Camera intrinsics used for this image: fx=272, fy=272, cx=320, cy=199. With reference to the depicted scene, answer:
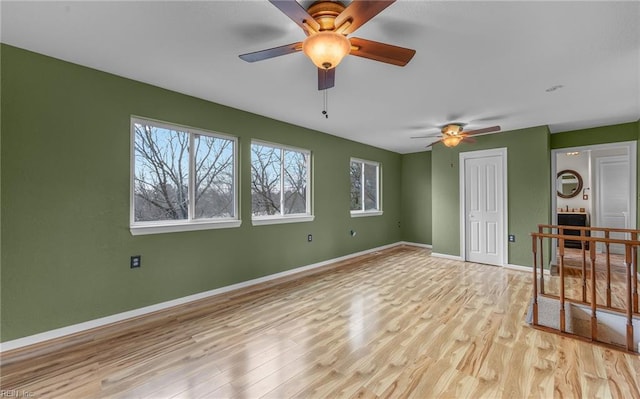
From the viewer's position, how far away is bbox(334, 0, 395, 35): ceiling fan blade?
1374 mm

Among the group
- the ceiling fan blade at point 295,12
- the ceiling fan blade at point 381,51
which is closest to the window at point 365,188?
the ceiling fan blade at point 381,51

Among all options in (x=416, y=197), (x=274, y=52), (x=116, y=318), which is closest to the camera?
(x=274, y=52)

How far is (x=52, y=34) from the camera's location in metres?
2.09

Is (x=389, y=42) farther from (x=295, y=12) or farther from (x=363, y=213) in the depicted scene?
(x=363, y=213)

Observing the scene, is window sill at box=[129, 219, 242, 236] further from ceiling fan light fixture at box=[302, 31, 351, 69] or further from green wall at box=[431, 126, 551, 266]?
green wall at box=[431, 126, 551, 266]

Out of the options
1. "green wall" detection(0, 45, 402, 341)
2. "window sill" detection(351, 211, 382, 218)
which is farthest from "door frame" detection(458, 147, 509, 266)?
"green wall" detection(0, 45, 402, 341)

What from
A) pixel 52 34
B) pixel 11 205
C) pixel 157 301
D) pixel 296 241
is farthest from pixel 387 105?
pixel 11 205

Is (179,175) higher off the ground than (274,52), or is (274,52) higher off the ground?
(274,52)

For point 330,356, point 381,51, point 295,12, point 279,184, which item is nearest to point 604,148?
point 381,51

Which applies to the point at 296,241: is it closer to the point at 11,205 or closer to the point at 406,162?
the point at 11,205

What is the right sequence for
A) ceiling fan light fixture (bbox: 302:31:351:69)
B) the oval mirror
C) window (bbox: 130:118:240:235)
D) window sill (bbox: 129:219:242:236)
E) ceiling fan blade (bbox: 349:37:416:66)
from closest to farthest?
ceiling fan light fixture (bbox: 302:31:351:69) < ceiling fan blade (bbox: 349:37:416:66) < window sill (bbox: 129:219:242:236) < window (bbox: 130:118:240:235) < the oval mirror

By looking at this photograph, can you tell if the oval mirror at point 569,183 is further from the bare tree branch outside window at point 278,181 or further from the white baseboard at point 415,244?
the bare tree branch outside window at point 278,181

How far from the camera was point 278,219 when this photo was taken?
13.8ft

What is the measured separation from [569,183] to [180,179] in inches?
338
